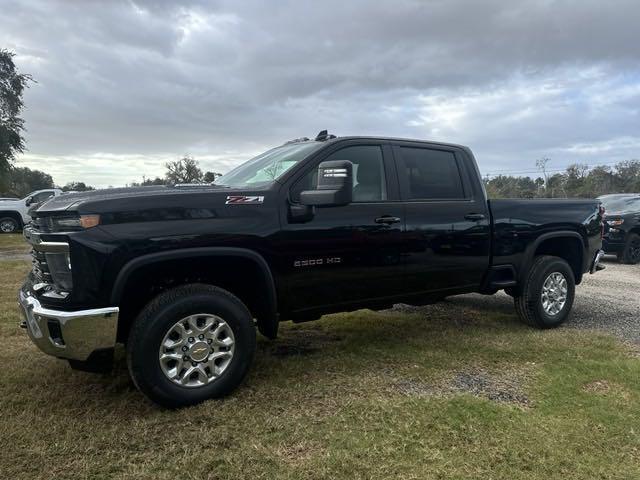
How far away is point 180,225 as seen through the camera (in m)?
3.38

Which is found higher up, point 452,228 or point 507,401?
point 452,228

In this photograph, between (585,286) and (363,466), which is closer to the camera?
(363,466)

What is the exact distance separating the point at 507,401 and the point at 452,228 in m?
1.66

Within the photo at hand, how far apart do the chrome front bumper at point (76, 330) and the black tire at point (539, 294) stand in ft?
13.6

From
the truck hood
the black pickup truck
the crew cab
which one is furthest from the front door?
the crew cab

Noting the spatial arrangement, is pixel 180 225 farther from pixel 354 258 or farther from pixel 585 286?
pixel 585 286

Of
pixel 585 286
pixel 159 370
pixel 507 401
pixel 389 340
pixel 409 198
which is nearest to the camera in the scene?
pixel 159 370

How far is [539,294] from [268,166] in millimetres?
3215

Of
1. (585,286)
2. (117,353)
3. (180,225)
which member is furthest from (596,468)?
(585,286)

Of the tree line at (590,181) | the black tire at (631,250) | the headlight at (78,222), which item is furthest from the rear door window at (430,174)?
the tree line at (590,181)

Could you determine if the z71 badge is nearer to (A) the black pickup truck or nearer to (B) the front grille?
(A) the black pickup truck

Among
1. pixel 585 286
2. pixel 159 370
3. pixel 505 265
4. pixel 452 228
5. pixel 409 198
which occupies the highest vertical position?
pixel 409 198

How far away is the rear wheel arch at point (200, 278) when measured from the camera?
10.8 ft

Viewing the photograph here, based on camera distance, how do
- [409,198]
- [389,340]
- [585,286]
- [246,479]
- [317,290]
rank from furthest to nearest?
[585,286] < [389,340] < [409,198] < [317,290] < [246,479]
